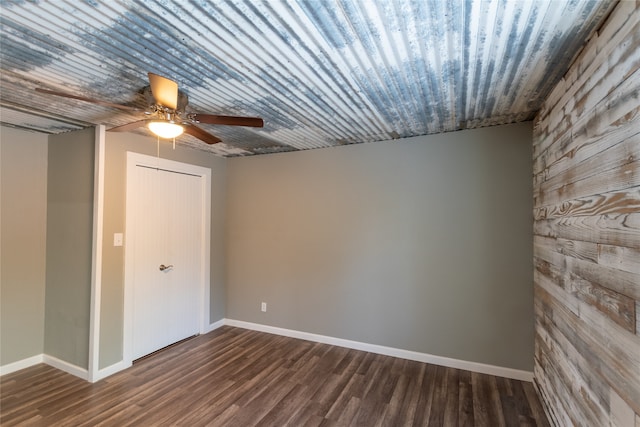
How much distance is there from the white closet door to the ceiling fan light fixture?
1466 mm

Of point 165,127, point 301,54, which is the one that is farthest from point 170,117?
point 301,54

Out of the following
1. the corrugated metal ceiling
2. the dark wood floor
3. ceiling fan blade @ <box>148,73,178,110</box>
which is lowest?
the dark wood floor

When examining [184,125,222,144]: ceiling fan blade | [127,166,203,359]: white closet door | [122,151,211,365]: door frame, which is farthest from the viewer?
[127,166,203,359]: white closet door

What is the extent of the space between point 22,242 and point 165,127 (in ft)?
8.08

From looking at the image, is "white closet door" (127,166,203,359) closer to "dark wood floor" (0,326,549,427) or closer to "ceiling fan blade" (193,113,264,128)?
"dark wood floor" (0,326,549,427)

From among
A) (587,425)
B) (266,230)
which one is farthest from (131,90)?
(587,425)

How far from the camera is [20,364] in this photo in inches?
116

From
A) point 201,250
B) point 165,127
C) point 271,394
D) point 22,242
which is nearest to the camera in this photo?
point 165,127

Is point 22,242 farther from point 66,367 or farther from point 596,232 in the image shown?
point 596,232

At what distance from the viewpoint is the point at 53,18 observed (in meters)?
1.33

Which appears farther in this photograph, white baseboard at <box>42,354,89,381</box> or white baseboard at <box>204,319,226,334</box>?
white baseboard at <box>204,319,226,334</box>

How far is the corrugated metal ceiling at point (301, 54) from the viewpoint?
50.5 inches

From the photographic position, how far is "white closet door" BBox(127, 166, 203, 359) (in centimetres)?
317

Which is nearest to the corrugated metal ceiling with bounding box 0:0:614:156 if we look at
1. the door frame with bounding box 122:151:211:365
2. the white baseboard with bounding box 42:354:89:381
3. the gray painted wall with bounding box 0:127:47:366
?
the gray painted wall with bounding box 0:127:47:366
